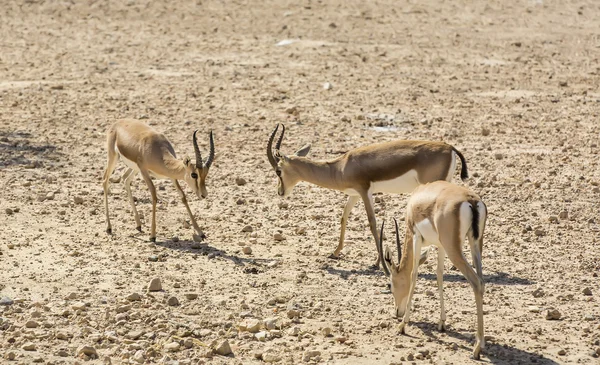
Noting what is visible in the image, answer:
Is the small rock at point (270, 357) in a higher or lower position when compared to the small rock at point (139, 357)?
higher

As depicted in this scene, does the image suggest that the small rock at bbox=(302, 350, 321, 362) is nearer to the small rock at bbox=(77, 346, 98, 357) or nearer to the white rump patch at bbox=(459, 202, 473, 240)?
the white rump patch at bbox=(459, 202, 473, 240)

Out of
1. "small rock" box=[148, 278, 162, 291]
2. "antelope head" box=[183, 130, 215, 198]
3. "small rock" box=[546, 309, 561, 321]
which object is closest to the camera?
"small rock" box=[546, 309, 561, 321]

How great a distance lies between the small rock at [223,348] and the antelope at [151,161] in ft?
10.4

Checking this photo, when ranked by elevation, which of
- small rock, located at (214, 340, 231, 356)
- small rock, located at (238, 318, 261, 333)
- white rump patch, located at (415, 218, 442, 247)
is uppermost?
white rump patch, located at (415, 218, 442, 247)

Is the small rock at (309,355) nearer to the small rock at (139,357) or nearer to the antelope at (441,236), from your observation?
the antelope at (441,236)

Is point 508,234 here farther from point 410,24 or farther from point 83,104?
point 410,24

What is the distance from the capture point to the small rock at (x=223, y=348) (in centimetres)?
851

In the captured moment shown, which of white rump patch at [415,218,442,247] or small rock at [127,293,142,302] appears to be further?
small rock at [127,293,142,302]

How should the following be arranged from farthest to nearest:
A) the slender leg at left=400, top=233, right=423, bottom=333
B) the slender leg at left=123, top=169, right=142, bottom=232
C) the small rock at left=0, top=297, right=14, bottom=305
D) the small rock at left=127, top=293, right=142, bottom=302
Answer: the slender leg at left=123, top=169, right=142, bottom=232 < the small rock at left=127, top=293, right=142, bottom=302 < the small rock at left=0, top=297, right=14, bottom=305 < the slender leg at left=400, top=233, right=423, bottom=333

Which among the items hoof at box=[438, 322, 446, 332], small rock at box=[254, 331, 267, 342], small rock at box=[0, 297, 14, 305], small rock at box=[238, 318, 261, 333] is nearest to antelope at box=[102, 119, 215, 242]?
small rock at box=[0, 297, 14, 305]

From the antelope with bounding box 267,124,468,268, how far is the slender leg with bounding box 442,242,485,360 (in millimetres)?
2290

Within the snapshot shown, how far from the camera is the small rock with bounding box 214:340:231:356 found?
27.9ft

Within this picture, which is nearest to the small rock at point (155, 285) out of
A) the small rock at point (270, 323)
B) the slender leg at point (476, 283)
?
the small rock at point (270, 323)

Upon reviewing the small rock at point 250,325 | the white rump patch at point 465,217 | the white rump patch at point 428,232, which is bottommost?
the small rock at point 250,325
